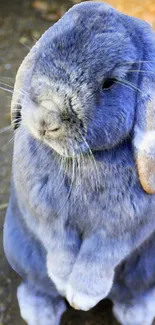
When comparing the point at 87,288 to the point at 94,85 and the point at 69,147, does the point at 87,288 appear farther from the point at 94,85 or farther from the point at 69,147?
the point at 94,85

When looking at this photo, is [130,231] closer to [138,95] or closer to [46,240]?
[46,240]

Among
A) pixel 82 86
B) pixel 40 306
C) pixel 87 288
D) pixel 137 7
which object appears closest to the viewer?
pixel 82 86

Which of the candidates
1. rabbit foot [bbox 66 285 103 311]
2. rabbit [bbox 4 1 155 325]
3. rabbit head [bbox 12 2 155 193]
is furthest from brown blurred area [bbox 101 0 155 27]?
rabbit foot [bbox 66 285 103 311]

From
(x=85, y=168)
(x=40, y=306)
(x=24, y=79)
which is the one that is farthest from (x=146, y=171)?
(x=40, y=306)

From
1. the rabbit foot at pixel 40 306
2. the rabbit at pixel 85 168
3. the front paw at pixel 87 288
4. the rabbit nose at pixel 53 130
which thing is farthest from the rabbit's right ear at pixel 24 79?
the rabbit foot at pixel 40 306

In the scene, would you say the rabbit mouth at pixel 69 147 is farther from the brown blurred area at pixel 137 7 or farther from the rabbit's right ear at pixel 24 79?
the brown blurred area at pixel 137 7

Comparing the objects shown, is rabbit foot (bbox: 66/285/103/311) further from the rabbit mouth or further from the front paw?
the rabbit mouth

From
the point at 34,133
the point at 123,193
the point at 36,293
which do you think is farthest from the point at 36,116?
the point at 36,293

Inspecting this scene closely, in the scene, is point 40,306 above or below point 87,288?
below
